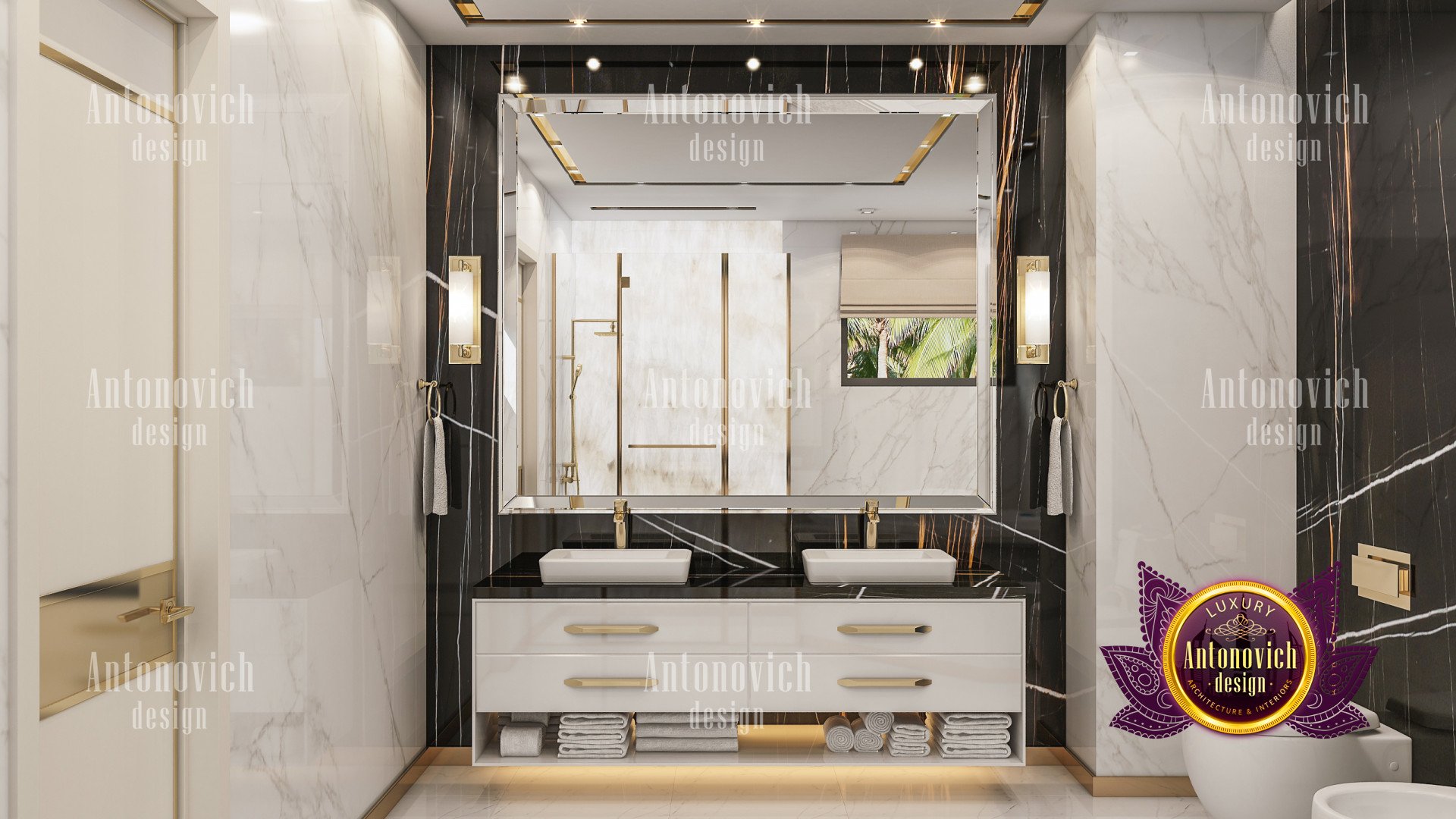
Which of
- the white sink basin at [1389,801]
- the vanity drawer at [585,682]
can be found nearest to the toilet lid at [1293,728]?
the white sink basin at [1389,801]

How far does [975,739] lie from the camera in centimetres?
285

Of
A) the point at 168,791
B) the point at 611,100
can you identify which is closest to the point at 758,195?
the point at 611,100

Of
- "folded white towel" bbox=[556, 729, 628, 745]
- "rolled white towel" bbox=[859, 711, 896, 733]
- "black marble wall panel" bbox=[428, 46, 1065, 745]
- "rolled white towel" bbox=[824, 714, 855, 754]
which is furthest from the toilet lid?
"folded white towel" bbox=[556, 729, 628, 745]

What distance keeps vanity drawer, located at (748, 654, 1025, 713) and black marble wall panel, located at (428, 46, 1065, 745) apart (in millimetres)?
487

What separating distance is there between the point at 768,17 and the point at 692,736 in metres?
2.41

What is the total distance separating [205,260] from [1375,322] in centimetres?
308

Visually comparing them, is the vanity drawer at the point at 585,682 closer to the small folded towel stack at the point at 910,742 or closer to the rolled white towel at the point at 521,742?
the rolled white towel at the point at 521,742

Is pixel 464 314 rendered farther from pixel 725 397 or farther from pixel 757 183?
pixel 757 183

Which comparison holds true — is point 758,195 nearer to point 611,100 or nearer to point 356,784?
point 611,100

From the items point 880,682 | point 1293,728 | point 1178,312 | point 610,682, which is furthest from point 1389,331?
point 610,682

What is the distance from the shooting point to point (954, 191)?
323 centimetres

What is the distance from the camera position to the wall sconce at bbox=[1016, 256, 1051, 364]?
10.4 ft

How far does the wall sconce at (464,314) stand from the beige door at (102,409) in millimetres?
1337

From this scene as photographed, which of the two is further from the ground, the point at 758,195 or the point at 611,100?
the point at 611,100
